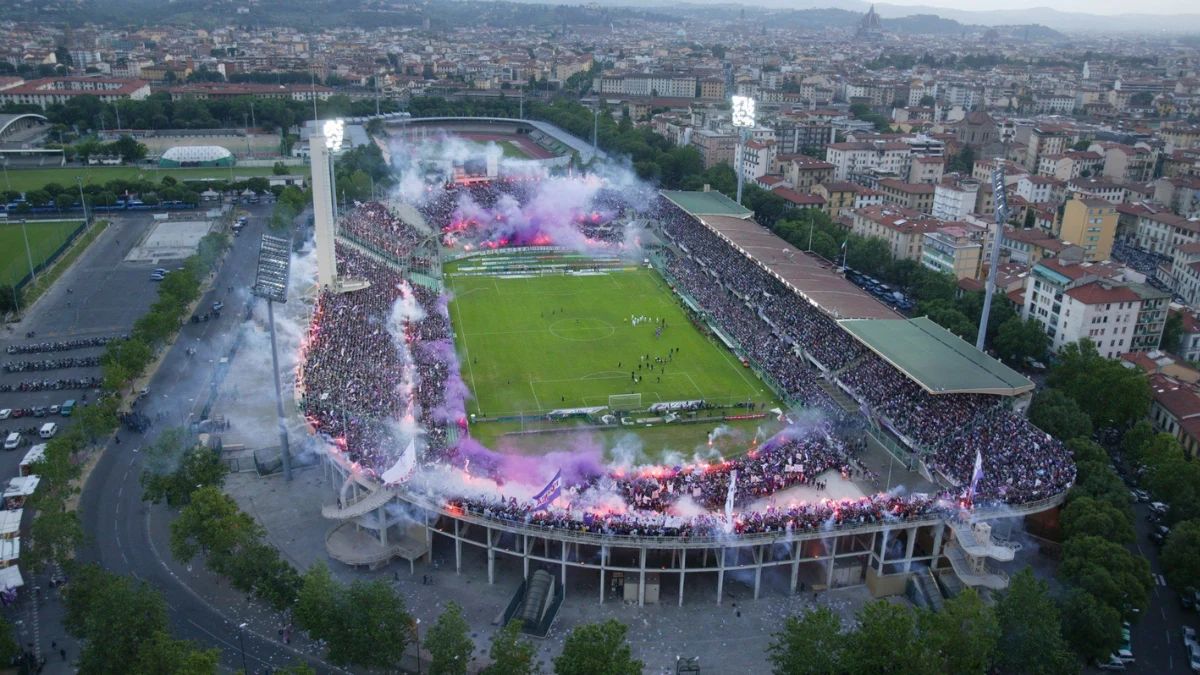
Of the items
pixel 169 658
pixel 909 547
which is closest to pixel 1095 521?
pixel 909 547

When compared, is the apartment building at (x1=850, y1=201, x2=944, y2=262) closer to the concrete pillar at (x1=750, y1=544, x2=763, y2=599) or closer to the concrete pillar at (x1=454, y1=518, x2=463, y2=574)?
the concrete pillar at (x1=750, y1=544, x2=763, y2=599)

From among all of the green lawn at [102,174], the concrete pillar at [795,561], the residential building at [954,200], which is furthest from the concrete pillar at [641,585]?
the green lawn at [102,174]

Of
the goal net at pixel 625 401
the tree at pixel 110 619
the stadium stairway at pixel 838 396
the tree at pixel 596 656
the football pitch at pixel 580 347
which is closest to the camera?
the tree at pixel 596 656

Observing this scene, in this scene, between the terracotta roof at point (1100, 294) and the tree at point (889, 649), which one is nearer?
the tree at point (889, 649)

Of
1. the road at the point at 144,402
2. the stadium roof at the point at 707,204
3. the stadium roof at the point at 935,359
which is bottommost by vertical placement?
the road at the point at 144,402

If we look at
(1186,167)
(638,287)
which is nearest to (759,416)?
(638,287)

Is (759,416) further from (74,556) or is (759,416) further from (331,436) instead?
(74,556)

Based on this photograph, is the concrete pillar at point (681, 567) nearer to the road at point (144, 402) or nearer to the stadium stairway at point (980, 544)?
the stadium stairway at point (980, 544)
